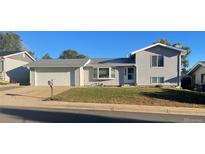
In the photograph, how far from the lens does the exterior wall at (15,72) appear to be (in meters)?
31.2

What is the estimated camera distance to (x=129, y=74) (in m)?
28.1

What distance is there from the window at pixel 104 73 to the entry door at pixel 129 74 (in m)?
1.49

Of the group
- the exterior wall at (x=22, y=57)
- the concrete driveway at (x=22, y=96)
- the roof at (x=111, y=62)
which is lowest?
the concrete driveway at (x=22, y=96)

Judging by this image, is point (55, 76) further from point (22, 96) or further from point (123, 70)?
point (22, 96)

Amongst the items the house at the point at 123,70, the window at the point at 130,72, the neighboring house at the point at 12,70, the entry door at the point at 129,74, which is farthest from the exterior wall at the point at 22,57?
the window at the point at 130,72

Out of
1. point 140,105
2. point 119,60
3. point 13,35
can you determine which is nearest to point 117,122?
point 140,105

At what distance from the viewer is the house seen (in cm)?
2705

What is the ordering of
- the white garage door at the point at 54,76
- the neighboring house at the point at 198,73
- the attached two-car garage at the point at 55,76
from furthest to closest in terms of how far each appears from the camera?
1. the white garage door at the point at 54,76
2. the attached two-car garage at the point at 55,76
3. the neighboring house at the point at 198,73

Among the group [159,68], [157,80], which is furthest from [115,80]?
[159,68]

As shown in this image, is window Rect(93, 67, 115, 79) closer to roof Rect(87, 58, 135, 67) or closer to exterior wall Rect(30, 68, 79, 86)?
roof Rect(87, 58, 135, 67)

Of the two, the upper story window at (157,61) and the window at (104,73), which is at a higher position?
the upper story window at (157,61)

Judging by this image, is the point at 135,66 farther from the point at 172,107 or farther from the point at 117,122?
the point at 117,122

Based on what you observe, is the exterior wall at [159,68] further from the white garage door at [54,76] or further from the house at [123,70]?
the white garage door at [54,76]

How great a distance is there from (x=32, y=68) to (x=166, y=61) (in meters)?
15.3
